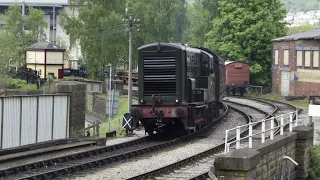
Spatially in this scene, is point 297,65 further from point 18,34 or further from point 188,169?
point 18,34

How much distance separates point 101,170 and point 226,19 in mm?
46573

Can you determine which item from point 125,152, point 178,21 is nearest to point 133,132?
point 125,152

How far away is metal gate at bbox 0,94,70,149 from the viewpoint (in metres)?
19.0

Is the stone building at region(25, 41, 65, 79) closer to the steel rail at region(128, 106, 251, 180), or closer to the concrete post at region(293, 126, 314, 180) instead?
the steel rail at region(128, 106, 251, 180)

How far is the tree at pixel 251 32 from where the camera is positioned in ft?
201

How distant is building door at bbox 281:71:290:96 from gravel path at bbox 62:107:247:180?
27.9 m

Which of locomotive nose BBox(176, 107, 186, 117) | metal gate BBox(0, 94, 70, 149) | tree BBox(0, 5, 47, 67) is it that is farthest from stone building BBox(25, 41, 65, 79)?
metal gate BBox(0, 94, 70, 149)

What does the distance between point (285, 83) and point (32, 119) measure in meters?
38.2

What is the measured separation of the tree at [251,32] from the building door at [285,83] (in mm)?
5531

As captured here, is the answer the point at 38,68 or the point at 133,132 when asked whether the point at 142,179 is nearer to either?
the point at 133,132

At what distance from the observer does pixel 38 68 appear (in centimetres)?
6356

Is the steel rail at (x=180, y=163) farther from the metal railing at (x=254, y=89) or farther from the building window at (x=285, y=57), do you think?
the metal railing at (x=254, y=89)

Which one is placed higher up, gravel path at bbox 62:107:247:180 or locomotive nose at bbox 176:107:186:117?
locomotive nose at bbox 176:107:186:117

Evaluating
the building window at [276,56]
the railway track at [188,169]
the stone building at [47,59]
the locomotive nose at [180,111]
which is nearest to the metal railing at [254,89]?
the building window at [276,56]
